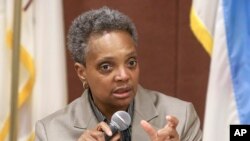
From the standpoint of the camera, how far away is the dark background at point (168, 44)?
2.27 metres

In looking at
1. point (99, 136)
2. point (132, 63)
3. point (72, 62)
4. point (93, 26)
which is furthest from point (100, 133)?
point (72, 62)

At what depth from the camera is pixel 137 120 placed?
175 cm

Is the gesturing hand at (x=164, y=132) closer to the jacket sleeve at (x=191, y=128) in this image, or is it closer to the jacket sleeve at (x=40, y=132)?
the jacket sleeve at (x=191, y=128)

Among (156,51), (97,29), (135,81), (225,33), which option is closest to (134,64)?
(135,81)

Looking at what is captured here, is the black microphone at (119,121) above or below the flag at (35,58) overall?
below

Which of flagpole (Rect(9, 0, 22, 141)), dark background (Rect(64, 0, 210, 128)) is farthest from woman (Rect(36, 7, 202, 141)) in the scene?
dark background (Rect(64, 0, 210, 128))

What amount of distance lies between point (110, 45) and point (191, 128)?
43cm

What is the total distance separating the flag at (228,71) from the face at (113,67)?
9.8 inches

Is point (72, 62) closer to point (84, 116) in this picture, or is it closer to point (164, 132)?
point (84, 116)

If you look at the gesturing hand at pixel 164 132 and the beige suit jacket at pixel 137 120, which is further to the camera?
the beige suit jacket at pixel 137 120

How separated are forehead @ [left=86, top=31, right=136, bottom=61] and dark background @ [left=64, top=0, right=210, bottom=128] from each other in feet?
2.12

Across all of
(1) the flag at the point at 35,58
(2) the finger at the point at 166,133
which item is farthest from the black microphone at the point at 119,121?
(1) the flag at the point at 35,58

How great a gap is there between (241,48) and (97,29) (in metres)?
0.48

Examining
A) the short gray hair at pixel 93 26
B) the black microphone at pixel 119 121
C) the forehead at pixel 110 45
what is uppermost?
the short gray hair at pixel 93 26
